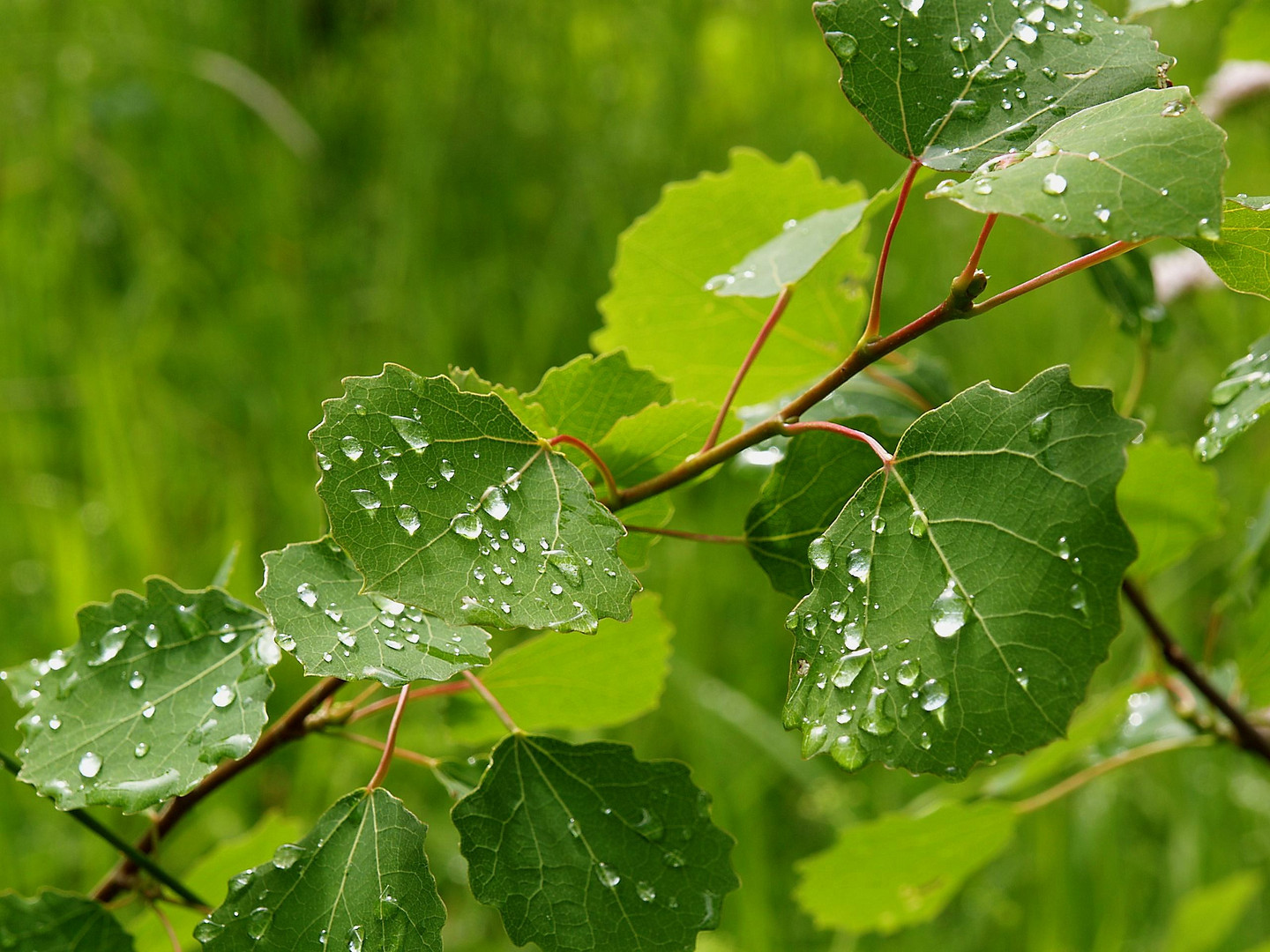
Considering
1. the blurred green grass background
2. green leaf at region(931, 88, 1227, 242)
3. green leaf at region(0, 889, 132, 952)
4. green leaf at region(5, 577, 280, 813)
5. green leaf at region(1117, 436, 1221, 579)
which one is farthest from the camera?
the blurred green grass background

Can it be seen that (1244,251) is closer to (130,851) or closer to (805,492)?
(805,492)

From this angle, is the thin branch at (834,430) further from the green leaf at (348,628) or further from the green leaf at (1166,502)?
the green leaf at (1166,502)

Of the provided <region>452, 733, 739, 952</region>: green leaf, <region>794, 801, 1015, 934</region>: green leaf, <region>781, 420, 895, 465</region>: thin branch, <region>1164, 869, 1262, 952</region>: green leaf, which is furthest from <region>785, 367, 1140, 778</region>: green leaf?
<region>1164, 869, 1262, 952</region>: green leaf

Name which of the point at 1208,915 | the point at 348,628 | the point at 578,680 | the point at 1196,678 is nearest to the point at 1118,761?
the point at 1196,678

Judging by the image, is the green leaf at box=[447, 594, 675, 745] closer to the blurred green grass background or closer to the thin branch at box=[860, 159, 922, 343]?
the thin branch at box=[860, 159, 922, 343]

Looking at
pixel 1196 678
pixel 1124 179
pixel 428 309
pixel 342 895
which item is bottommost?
pixel 428 309

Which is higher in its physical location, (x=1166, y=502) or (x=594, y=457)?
(x=594, y=457)

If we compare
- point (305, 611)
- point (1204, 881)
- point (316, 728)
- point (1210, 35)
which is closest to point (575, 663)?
point (316, 728)
